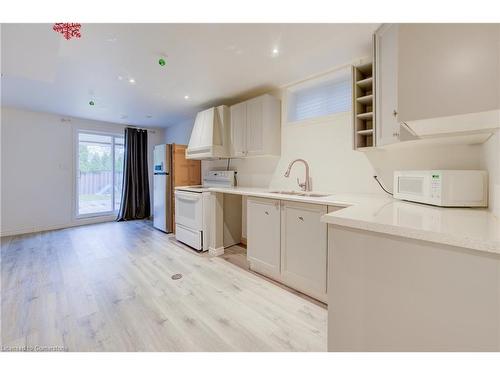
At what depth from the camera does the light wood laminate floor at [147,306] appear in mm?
1464

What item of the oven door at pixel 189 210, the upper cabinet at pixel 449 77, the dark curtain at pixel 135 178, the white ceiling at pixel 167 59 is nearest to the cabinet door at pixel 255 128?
the white ceiling at pixel 167 59

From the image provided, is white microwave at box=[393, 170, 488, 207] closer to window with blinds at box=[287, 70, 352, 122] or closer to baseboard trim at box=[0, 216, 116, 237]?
window with blinds at box=[287, 70, 352, 122]

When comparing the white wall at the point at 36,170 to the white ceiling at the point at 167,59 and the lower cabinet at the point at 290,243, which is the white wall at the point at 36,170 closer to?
the white ceiling at the point at 167,59

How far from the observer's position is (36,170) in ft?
13.8

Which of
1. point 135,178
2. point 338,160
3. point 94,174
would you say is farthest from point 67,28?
point 94,174

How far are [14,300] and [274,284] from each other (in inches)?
93.4

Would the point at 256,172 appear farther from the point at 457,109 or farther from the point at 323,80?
the point at 457,109

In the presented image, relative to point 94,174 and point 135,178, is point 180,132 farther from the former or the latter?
point 94,174

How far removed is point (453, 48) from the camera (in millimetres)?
977

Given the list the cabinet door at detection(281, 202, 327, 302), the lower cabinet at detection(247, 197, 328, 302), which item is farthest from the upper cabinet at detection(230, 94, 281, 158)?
the cabinet door at detection(281, 202, 327, 302)

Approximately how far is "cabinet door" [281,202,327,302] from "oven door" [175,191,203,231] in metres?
1.39

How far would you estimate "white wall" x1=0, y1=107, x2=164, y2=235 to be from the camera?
3912 millimetres

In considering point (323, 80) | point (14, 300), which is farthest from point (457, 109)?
point (14, 300)

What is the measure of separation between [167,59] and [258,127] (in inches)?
50.5
